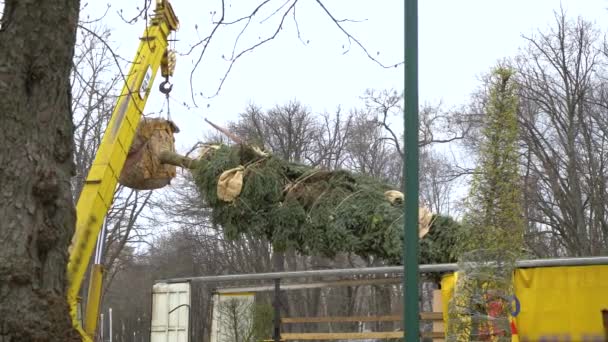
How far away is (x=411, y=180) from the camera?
5.19 m

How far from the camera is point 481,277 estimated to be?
247 inches

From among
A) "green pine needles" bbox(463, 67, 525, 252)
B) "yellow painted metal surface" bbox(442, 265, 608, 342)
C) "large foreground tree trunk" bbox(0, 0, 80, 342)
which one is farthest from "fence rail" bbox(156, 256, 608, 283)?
"large foreground tree trunk" bbox(0, 0, 80, 342)

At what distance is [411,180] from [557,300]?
3.97 metres

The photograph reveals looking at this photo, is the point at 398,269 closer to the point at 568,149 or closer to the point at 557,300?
the point at 557,300

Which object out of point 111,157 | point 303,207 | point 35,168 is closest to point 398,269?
point 303,207

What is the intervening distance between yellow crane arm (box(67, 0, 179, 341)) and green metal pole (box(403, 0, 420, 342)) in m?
4.82

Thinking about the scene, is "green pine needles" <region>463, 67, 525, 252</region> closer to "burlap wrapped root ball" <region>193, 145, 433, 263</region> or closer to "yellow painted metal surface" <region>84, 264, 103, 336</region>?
"burlap wrapped root ball" <region>193, 145, 433, 263</region>

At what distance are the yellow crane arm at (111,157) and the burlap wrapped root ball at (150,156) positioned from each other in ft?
2.23

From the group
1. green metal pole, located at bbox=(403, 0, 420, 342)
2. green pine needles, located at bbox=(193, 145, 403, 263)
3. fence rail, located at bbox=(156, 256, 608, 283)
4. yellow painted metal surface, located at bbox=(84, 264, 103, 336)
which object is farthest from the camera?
yellow painted metal surface, located at bbox=(84, 264, 103, 336)

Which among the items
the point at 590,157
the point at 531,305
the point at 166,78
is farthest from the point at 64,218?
the point at 590,157

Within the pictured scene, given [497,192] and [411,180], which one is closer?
[411,180]

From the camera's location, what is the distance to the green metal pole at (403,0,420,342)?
16.5ft

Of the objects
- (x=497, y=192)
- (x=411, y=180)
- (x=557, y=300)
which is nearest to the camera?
(x=411, y=180)

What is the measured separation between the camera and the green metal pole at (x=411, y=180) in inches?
198
